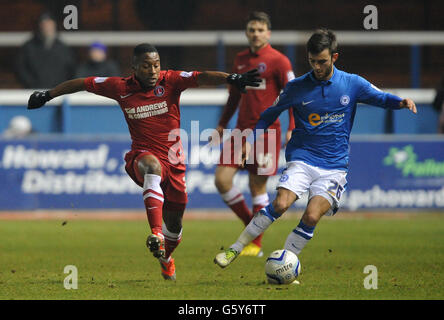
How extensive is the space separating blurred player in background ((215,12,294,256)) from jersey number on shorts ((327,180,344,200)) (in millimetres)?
2043

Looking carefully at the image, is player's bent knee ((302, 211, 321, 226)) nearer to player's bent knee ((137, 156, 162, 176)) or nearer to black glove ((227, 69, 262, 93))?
black glove ((227, 69, 262, 93))

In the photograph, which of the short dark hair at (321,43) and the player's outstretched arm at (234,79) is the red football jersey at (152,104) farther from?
the short dark hair at (321,43)

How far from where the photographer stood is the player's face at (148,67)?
24.1 ft

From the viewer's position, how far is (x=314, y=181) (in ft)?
24.3

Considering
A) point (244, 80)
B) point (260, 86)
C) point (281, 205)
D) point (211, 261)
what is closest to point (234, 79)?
point (244, 80)

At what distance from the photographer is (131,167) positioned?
7.46m

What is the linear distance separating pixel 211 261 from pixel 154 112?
2.13m

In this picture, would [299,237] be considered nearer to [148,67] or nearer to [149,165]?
[149,165]

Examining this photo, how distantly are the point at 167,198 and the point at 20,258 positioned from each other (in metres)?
2.42

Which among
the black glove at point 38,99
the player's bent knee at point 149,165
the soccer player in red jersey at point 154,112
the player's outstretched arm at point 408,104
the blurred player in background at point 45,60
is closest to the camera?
the player's outstretched arm at point 408,104

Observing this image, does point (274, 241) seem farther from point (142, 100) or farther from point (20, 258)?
point (142, 100)

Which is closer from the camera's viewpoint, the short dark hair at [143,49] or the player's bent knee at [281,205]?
the player's bent knee at [281,205]

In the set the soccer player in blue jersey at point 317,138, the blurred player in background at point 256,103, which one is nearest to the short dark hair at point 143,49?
the soccer player in blue jersey at point 317,138
